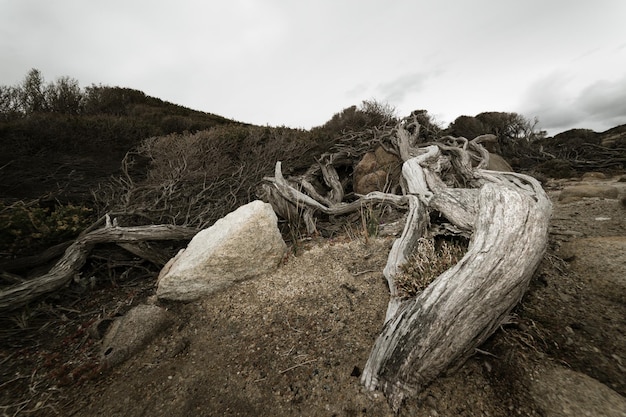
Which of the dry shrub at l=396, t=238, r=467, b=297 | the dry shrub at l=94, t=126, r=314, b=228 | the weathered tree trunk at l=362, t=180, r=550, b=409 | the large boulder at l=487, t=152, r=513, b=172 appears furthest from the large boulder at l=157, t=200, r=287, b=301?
the large boulder at l=487, t=152, r=513, b=172

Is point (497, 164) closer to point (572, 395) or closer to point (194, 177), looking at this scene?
point (572, 395)

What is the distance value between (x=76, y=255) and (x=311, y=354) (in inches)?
144

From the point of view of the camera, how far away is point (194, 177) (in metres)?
5.79

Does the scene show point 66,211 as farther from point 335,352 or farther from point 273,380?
point 335,352

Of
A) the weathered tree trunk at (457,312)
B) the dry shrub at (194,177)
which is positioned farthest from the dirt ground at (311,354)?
the dry shrub at (194,177)

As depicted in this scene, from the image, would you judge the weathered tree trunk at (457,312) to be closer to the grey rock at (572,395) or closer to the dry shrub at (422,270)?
the dry shrub at (422,270)

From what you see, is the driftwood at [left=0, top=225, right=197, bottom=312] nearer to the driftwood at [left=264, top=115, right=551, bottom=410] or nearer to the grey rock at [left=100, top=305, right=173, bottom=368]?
the grey rock at [left=100, top=305, right=173, bottom=368]

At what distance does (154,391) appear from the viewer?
2.14 m

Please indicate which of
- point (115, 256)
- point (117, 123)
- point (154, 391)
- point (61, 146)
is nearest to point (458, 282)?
point (154, 391)

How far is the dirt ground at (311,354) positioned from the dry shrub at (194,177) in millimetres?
2019

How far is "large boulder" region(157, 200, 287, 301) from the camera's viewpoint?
10.6 feet

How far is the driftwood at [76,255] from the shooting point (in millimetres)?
3020

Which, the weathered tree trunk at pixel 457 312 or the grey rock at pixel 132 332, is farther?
the grey rock at pixel 132 332

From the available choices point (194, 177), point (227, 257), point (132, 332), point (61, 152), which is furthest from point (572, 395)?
point (61, 152)
